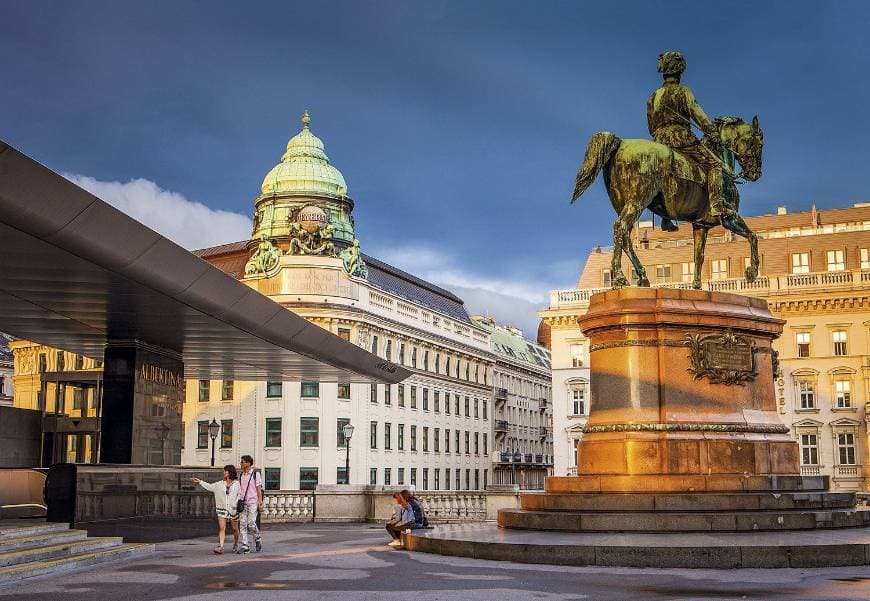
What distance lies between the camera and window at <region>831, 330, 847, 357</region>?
75.0m

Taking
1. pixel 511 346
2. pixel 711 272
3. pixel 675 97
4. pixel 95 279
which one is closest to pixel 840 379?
pixel 711 272

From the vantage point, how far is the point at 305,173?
91.6 metres

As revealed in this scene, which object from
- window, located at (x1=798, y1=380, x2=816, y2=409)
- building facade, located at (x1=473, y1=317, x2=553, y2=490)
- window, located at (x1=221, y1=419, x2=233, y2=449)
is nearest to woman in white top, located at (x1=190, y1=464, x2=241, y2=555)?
window, located at (x1=221, y1=419, x2=233, y2=449)

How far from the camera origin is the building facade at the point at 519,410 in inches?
4235

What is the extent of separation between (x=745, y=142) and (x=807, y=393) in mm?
56944

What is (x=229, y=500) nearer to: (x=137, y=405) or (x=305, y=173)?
(x=137, y=405)

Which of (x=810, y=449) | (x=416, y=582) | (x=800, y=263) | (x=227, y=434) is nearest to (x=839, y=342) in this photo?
(x=810, y=449)

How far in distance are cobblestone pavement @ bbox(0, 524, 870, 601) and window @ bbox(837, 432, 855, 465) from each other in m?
61.9

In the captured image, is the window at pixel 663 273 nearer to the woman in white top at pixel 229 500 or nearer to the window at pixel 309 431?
the window at pixel 309 431

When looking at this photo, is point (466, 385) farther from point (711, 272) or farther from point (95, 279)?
point (95, 279)

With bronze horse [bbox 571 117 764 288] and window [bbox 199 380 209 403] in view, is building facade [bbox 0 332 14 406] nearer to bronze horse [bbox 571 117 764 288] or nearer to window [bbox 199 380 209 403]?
window [bbox 199 380 209 403]

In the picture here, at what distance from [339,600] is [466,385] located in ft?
288

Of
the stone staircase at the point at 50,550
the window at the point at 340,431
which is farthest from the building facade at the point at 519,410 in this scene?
the stone staircase at the point at 50,550

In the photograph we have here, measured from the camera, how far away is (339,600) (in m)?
12.5
